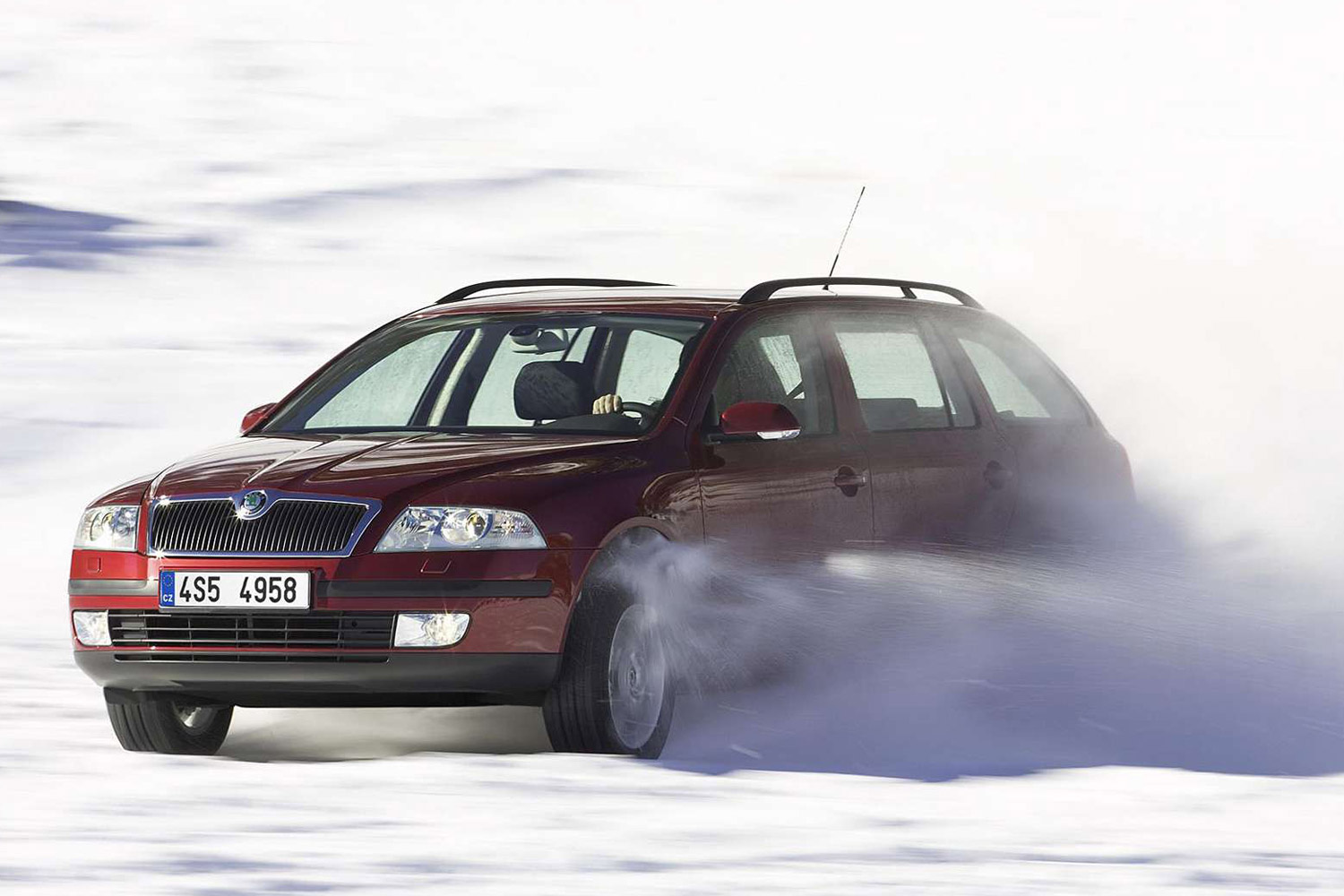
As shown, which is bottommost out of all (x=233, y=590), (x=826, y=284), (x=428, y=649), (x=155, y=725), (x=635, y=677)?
(x=155, y=725)

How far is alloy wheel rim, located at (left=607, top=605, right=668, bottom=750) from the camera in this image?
277 inches

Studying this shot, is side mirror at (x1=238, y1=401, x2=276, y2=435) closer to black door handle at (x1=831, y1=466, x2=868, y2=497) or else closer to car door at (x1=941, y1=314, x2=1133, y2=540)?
black door handle at (x1=831, y1=466, x2=868, y2=497)

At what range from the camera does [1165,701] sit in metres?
8.26

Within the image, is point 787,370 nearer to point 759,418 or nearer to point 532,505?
point 759,418

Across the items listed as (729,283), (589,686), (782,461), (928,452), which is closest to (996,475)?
(928,452)

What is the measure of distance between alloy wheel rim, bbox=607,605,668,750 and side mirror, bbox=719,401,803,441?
0.72 meters

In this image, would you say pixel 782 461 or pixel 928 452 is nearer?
pixel 782 461

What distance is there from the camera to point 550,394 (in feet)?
26.4

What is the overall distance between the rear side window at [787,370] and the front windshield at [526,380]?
0.22 m

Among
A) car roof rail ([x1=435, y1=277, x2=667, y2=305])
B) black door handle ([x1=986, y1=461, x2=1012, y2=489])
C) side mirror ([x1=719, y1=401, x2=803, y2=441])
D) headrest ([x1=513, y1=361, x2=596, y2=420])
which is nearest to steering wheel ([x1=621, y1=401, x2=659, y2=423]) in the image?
headrest ([x1=513, y1=361, x2=596, y2=420])

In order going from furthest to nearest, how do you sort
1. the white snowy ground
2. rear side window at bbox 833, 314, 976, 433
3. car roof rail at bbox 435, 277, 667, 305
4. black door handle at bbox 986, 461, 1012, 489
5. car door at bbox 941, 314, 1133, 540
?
car roof rail at bbox 435, 277, 667, 305
car door at bbox 941, 314, 1133, 540
black door handle at bbox 986, 461, 1012, 489
rear side window at bbox 833, 314, 976, 433
the white snowy ground

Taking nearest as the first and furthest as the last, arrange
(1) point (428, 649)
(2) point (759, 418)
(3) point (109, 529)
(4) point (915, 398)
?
(1) point (428, 649) → (3) point (109, 529) → (2) point (759, 418) → (4) point (915, 398)

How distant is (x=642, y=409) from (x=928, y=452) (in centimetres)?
128

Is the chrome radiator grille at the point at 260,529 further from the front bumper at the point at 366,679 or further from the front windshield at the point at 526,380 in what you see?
the front windshield at the point at 526,380
